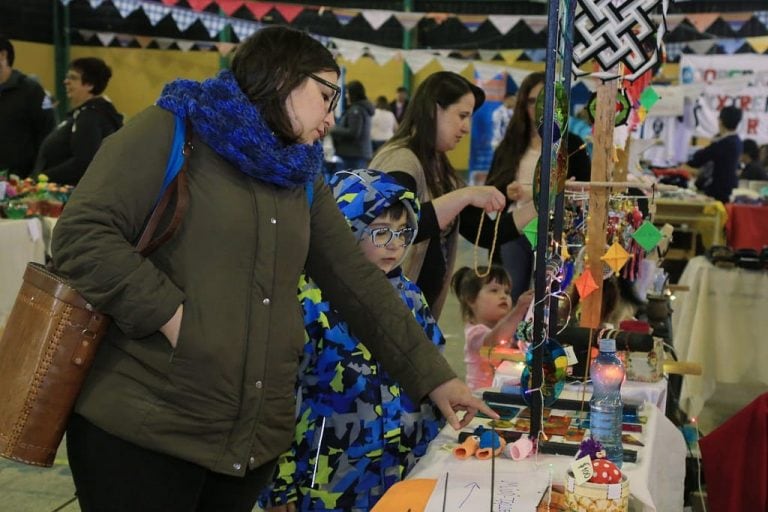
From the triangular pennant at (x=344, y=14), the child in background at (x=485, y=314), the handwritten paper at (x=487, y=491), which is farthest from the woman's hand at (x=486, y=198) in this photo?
the triangular pennant at (x=344, y=14)

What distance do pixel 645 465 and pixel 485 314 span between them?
178cm

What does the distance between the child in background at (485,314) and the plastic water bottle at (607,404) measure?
991mm

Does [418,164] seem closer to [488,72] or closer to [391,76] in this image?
Result: [488,72]

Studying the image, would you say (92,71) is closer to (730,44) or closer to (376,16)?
(376,16)

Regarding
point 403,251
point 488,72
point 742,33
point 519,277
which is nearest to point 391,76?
point 488,72

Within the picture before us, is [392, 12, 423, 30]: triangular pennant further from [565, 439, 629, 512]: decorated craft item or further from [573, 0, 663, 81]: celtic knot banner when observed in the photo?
[565, 439, 629, 512]: decorated craft item

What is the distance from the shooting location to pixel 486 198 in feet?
8.56

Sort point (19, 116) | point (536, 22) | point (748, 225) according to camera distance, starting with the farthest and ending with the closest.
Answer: point (536, 22), point (748, 225), point (19, 116)

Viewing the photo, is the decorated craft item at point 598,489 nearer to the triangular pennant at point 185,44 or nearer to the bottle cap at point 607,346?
the bottle cap at point 607,346

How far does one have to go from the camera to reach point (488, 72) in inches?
590

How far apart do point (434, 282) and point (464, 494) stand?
1.39 meters

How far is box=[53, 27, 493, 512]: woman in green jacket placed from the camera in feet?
4.97

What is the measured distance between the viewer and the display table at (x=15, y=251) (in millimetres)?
4695

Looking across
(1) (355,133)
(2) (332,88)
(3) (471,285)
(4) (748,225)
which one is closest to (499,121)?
(1) (355,133)
